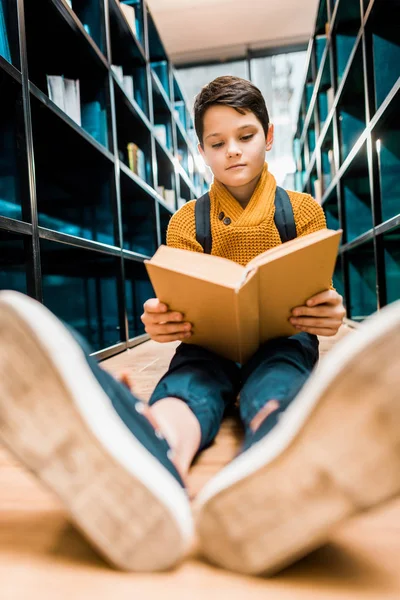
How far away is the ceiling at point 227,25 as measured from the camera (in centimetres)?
362

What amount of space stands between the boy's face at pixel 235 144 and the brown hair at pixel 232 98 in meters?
0.01

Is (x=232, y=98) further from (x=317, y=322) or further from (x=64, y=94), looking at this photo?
(x=64, y=94)

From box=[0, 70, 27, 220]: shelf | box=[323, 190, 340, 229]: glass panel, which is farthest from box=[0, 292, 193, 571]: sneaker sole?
box=[323, 190, 340, 229]: glass panel

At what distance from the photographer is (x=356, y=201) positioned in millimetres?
2461

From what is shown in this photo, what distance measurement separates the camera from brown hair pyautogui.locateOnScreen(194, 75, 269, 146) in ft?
2.73

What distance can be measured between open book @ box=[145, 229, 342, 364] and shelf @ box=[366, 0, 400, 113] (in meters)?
1.36

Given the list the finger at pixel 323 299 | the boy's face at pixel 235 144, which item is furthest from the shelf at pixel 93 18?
the finger at pixel 323 299

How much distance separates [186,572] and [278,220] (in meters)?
0.67

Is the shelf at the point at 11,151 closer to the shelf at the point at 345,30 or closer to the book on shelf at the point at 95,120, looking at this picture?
the book on shelf at the point at 95,120

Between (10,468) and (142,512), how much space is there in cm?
39

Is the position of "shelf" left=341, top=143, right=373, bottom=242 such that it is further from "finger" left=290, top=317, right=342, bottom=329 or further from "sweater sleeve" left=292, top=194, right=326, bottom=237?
"finger" left=290, top=317, right=342, bottom=329

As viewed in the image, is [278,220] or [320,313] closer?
[320,313]

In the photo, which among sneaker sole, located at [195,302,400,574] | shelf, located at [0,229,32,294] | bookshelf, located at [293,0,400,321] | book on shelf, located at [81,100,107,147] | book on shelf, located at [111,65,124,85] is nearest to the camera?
sneaker sole, located at [195,302,400,574]

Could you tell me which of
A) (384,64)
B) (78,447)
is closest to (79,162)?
(384,64)
